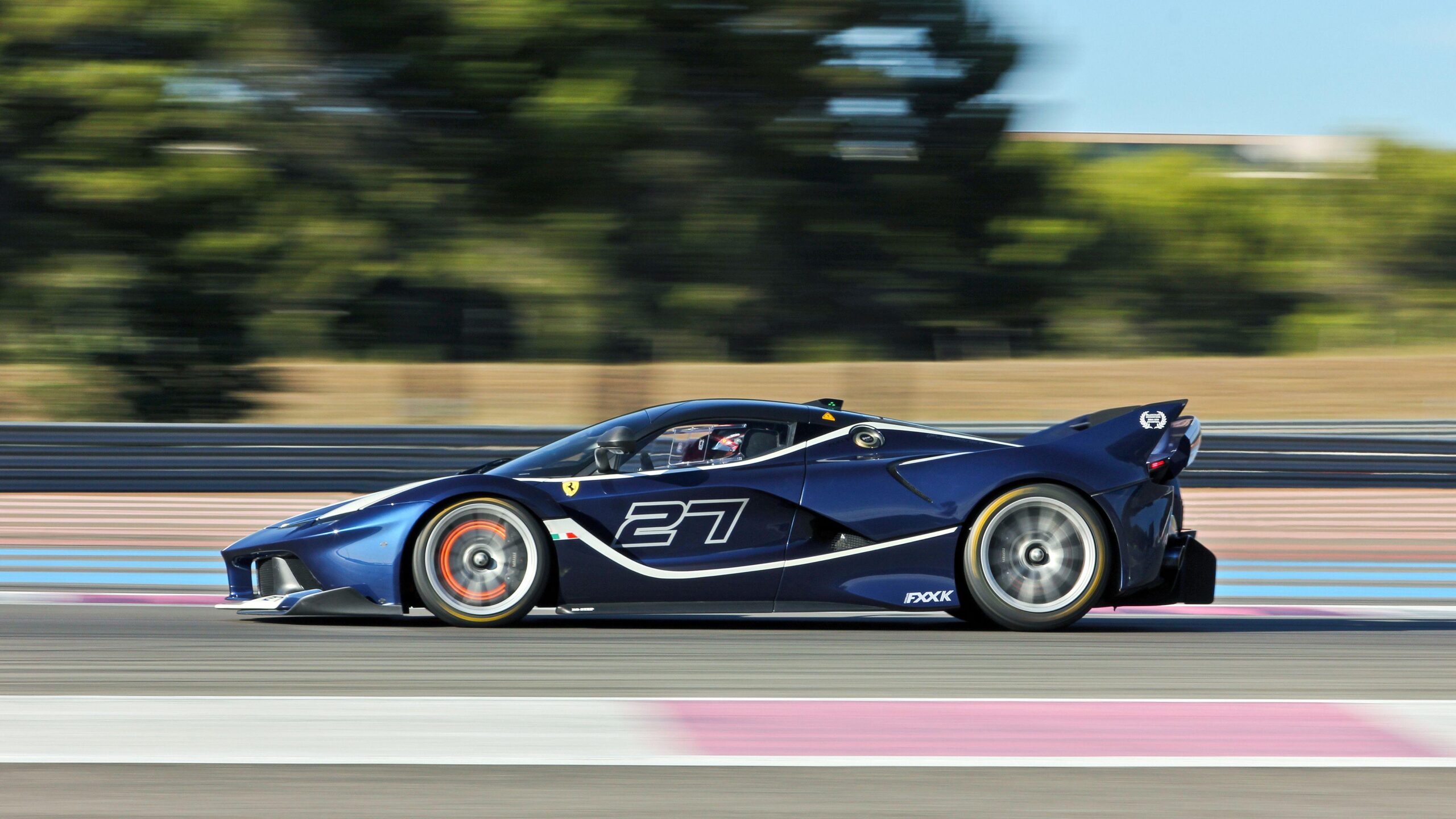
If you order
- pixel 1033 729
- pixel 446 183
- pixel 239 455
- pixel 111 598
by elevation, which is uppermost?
pixel 446 183

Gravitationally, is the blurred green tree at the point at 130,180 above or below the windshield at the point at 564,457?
above

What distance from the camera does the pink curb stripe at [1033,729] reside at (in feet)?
14.4

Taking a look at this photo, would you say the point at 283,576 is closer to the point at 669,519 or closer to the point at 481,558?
the point at 481,558

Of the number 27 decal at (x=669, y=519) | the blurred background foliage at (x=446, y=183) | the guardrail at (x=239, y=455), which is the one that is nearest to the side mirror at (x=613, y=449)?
the number 27 decal at (x=669, y=519)

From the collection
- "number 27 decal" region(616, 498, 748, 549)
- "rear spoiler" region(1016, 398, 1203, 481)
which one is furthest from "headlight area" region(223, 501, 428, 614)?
"rear spoiler" region(1016, 398, 1203, 481)

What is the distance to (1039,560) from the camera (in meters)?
6.85

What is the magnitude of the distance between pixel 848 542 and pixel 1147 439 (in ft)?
4.79

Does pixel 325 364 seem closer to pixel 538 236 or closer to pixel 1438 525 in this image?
pixel 538 236

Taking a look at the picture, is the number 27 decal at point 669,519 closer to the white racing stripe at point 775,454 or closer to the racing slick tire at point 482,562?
the white racing stripe at point 775,454

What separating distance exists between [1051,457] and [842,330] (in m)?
12.3

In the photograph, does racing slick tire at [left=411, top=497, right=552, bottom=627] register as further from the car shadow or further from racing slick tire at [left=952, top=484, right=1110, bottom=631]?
racing slick tire at [left=952, top=484, right=1110, bottom=631]

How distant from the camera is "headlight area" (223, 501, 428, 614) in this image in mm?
6562

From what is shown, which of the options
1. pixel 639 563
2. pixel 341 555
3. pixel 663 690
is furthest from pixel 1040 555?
pixel 341 555

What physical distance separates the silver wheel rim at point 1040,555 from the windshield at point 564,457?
1.68m
